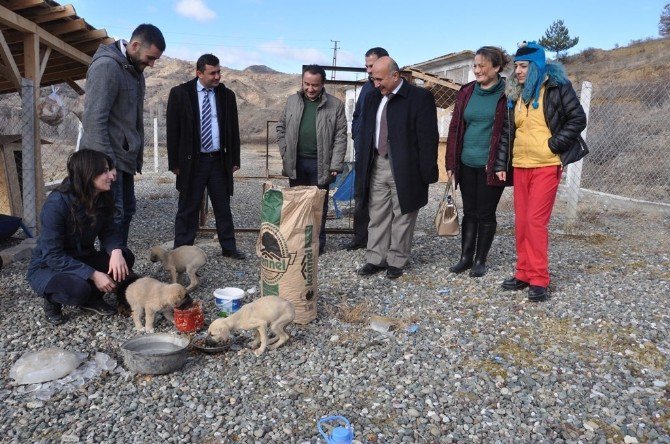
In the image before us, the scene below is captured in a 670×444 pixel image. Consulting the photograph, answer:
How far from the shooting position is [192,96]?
Result: 4.86 metres

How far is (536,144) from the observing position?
3.93m

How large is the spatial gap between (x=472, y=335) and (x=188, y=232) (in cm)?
298

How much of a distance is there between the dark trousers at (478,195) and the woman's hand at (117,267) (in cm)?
298

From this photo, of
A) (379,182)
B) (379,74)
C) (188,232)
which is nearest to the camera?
(379,74)

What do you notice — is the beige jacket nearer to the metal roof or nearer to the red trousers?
the red trousers

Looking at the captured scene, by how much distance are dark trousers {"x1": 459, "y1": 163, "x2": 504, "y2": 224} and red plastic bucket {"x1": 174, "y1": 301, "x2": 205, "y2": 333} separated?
103 inches

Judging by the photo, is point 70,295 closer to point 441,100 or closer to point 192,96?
point 192,96

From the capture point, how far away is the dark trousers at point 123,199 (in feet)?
13.6

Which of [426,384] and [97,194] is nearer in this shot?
[426,384]

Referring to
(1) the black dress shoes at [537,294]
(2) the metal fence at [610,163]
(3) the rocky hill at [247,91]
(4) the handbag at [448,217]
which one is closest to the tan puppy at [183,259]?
(4) the handbag at [448,217]

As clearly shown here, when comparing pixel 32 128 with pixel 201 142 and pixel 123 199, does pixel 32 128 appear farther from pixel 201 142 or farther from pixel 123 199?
pixel 201 142

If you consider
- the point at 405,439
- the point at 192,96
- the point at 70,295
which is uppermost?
the point at 192,96

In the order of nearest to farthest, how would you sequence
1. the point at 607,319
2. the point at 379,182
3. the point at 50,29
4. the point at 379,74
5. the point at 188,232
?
the point at 607,319 → the point at 379,74 → the point at 379,182 → the point at 188,232 → the point at 50,29

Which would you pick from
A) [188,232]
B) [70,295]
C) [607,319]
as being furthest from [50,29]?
[607,319]
